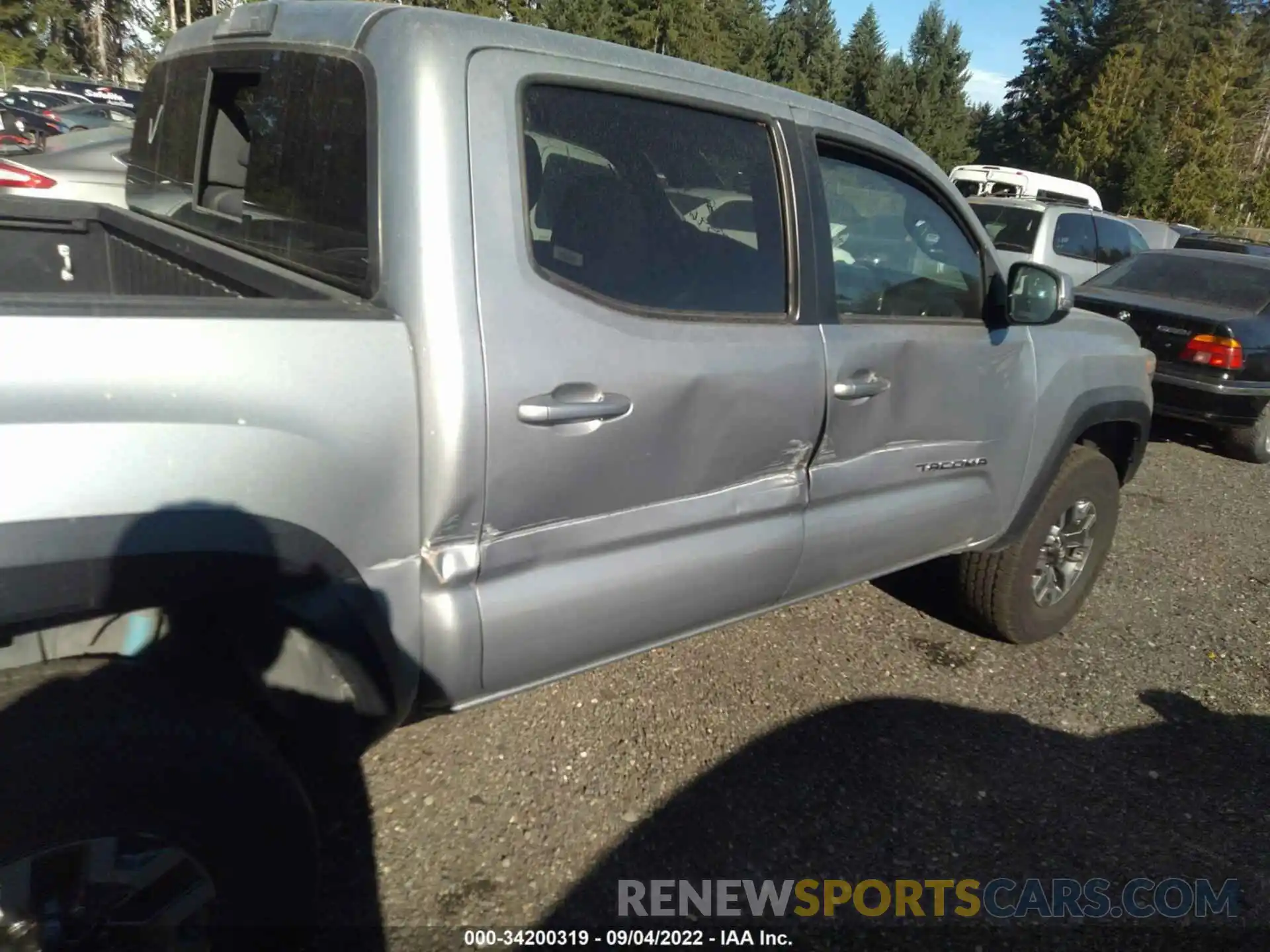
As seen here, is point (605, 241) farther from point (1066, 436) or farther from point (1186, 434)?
point (1186, 434)

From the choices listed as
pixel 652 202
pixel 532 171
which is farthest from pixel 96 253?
pixel 652 202

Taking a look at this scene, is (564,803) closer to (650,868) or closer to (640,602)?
(650,868)

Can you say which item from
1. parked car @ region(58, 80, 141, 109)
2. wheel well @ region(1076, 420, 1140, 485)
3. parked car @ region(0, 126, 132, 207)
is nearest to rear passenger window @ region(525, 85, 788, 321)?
wheel well @ region(1076, 420, 1140, 485)

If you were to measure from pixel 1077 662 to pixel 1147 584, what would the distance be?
1.11 m

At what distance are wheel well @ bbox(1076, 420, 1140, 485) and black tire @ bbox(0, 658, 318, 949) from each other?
10.6 ft

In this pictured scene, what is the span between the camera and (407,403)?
186cm

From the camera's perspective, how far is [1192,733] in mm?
3494

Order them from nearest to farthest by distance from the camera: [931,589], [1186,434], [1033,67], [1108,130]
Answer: [931,589]
[1186,434]
[1108,130]
[1033,67]

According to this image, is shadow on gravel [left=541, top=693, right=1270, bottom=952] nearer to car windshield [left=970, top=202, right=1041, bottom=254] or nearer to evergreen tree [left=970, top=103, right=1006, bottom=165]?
car windshield [left=970, top=202, right=1041, bottom=254]

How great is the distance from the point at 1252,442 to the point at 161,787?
7.84 m

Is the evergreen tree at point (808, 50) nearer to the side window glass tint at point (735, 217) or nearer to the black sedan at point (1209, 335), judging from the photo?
the black sedan at point (1209, 335)

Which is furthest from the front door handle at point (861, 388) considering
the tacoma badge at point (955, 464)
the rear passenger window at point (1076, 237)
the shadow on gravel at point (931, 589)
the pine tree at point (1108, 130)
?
the pine tree at point (1108, 130)

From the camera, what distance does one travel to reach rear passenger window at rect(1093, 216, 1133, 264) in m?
11.0

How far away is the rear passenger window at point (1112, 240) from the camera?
1099 centimetres
